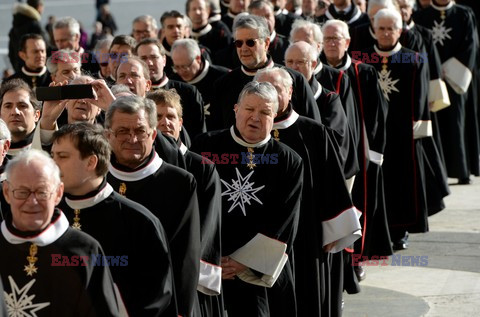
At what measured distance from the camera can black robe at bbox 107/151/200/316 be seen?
21.1 feet

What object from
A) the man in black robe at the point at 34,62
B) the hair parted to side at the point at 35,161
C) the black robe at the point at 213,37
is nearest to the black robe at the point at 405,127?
the black robe at the point at 213,37

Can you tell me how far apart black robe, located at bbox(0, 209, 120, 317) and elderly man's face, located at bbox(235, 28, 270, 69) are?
14.1 feet

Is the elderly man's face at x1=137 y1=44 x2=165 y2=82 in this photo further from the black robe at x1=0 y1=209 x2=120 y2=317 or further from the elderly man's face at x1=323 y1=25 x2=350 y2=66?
the black robe at x1=0 y1=209 x2=120 y2=317

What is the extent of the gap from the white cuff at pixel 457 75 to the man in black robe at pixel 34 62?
444 centimetres

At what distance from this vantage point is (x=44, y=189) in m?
5.12

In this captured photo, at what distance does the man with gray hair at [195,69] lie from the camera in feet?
33.4

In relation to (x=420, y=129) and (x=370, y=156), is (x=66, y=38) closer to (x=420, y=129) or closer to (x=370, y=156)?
(x=370, y=156)

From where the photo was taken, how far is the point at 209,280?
7016 millimetres

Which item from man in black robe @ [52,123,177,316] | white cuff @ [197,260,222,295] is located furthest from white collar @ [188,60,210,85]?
man in black robe @ [52,123,177,316]

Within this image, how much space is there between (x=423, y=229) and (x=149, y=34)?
3104 mm

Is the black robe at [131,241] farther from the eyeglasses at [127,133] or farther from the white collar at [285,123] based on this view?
the white collar at [285,123]

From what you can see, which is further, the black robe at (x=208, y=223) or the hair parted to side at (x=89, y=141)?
the black robe at (x=208, y=223)

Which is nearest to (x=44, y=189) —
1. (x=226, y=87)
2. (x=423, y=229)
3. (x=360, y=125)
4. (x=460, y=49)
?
(x=226, y=87)

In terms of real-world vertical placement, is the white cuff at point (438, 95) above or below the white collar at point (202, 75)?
below
